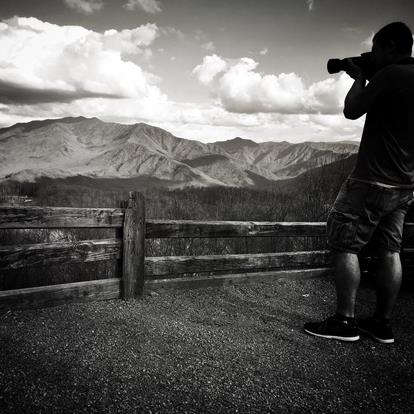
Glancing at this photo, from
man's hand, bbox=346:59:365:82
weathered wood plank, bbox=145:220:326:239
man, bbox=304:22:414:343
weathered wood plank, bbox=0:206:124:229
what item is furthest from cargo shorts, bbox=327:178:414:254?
weathered wood plank, bbox=0:206:124:229

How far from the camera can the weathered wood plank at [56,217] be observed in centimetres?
301

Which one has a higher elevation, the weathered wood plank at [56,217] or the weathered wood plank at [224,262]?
the weathered wood plank at [56,217]

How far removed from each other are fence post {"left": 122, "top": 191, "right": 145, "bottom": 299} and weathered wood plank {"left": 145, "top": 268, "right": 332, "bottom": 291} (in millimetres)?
144

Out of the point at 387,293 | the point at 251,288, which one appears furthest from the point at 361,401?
the point at 251,288

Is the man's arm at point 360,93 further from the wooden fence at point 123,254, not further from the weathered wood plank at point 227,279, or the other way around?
the weathered wood plank at point 227,279

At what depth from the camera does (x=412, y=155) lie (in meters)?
2.45

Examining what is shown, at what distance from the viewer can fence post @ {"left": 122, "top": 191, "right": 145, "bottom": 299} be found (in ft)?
11.4

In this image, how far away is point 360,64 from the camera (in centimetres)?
260

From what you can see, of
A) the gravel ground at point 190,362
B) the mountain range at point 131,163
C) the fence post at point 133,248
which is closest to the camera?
the gravel ground at point 190,362

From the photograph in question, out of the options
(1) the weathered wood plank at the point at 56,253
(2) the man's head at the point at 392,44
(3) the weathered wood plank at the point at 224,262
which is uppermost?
(2) the man's head at the point at 392,44

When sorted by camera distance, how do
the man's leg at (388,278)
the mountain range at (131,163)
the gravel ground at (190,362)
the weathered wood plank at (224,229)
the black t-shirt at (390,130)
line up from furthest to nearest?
the mountain range at (131,163)
the weathered wood plank at (224,229)
the man's leg at (388,278)
the black t-shirt at (390,130)
the gravel ground at (190,362)

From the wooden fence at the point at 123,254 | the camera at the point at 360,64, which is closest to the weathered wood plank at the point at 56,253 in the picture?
the wooden fence at the point at 123,254

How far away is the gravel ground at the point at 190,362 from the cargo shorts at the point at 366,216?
0.79 m

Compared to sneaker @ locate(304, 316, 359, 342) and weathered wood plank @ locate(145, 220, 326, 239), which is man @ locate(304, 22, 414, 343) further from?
weathered wood plank @ locate(145, 220, 326, 239)
